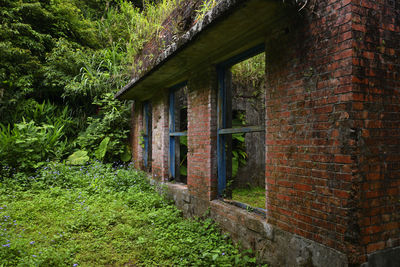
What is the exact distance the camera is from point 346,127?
2102 mm

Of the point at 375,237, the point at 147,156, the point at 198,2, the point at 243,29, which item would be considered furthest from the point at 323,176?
the point at 147,156

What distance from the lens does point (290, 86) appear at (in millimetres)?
2658

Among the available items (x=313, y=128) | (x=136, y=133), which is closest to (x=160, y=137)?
(x=136, y=133)

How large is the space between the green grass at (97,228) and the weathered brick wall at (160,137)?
0.56 meters

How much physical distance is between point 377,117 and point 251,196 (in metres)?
4.30

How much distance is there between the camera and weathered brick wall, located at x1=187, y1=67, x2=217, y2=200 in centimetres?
416

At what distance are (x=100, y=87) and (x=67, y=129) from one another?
1945 mm

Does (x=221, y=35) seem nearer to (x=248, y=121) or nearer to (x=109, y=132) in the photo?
(x=248, y=121)

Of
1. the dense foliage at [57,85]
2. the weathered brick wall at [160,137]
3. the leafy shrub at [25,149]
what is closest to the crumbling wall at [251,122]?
the weathered brick wall at [160,137]

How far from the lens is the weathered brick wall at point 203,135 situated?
4.16 m

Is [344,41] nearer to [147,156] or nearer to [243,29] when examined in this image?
[243,29]

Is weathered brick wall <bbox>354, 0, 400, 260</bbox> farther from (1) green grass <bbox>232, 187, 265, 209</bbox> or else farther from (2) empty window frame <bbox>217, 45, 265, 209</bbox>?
(2) empty window frame <bbox>217, 45, 265, 209</bbox>

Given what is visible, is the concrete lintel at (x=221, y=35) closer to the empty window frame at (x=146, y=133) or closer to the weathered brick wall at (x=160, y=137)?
the weathered brick wall at (x=160, y=137)

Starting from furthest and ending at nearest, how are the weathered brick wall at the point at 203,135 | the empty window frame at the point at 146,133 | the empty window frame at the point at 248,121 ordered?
the empty window frame at the point at 146,133
the empty window frame at the point at 248,121
the weathered brick wall at the point at 203,135
